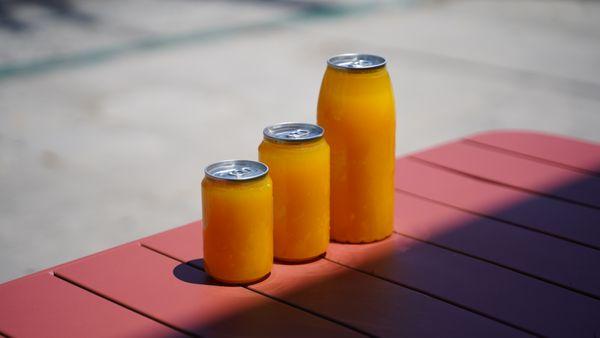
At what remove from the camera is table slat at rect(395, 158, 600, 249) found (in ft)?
5.12

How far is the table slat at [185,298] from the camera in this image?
121 cm

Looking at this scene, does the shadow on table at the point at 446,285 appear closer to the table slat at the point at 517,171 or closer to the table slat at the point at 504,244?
the table slat at the point at 504,244

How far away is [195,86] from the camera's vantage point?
395 centimetres

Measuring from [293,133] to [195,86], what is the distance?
2615mm

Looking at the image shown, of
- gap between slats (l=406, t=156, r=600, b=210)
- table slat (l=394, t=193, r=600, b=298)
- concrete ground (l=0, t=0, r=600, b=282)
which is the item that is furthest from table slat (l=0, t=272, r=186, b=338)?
concrete ground (l=0, t=0, r=600, b=282)

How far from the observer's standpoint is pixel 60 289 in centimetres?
130

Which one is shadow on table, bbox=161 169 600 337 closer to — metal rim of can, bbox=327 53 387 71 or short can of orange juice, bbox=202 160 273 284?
short can of orange juice, bbox=202 160 273 284

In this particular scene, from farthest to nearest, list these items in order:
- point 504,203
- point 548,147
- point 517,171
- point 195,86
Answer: point 195,86
point 548,147
point 517,171
point 504,203

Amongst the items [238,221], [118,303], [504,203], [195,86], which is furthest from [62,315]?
[195,86]

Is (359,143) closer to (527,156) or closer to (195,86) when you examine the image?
(527,156)

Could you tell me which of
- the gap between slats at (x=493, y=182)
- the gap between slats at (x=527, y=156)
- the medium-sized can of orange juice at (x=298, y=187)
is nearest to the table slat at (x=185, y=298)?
the medium-sized can of orange juice at (x=298, y=187)

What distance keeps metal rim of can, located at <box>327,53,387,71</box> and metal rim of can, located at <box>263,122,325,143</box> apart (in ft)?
0.34

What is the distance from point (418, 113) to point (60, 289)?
2527mm

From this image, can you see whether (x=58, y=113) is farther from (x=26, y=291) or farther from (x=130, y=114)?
(x=26, y=291)
